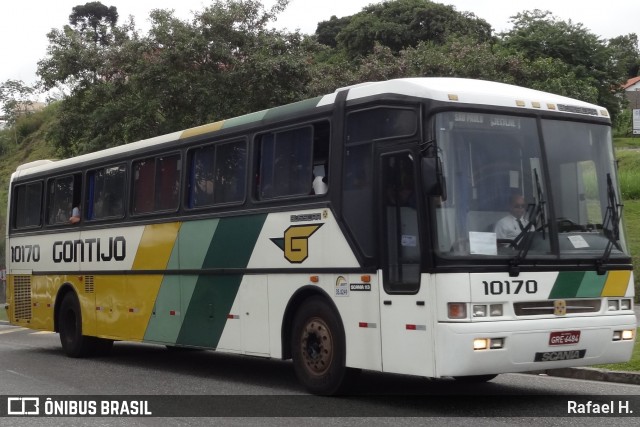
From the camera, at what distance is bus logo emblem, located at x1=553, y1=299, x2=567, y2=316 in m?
10.0

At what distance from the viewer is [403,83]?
10391mm

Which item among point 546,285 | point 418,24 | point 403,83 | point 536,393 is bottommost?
point 536,393

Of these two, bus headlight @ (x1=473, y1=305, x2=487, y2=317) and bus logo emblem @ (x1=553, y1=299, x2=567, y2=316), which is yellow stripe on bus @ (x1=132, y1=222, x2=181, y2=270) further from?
bus logo emblem @ (x1=553, y1=299, x2=567, y2=316)

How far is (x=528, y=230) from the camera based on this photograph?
10.0 m

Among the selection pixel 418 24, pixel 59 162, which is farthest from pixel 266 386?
pixel 418 24

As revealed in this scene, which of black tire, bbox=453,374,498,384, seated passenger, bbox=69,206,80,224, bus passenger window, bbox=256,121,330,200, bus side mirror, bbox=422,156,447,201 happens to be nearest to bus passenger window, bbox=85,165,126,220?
seated passenger, bbox=69,206,80,224

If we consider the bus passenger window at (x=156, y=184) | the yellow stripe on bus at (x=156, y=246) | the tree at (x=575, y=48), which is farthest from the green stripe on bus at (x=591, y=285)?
the tree at (x=575, y=48)

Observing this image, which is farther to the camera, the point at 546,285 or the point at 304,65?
the point at 304,65

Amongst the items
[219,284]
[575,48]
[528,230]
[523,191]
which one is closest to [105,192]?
[219,284]

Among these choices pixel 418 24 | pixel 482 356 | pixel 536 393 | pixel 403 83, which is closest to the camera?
pixel 482 356

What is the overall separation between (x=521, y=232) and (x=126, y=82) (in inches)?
843

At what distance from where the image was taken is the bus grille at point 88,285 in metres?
17.0

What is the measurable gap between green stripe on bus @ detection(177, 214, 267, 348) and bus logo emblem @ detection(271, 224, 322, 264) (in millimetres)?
551

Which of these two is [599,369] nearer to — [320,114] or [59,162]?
[320,114]
